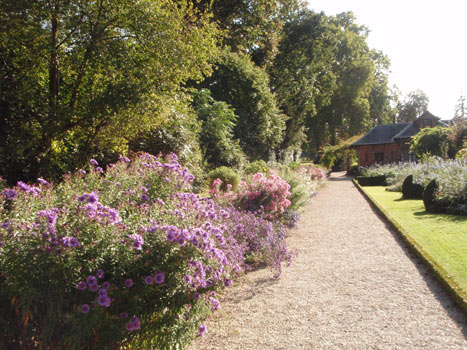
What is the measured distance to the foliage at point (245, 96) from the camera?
15805mm

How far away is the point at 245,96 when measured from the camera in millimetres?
16359

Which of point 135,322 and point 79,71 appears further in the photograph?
point 79,71

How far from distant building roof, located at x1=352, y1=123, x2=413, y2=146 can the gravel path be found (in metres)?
28.4

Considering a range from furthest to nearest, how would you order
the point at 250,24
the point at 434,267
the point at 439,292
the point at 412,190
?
the point at 250,24 < the point at 412,190 < the point at 434,267 < the point at 439,292

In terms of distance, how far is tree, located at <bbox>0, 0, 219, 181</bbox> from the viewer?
7277mm

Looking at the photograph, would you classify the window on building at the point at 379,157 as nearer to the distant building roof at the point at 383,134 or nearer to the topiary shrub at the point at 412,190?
the distant building roof at the point at 383,134

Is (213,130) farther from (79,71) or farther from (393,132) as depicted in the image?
(393,132)

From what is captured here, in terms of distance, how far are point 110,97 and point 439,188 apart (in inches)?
364

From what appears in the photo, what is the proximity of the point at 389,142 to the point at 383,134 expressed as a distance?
115cm

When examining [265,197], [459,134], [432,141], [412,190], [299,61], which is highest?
[299,61]

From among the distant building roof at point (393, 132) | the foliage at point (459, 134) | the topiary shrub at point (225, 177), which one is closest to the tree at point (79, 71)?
the topiary shrub at point (225, 177)

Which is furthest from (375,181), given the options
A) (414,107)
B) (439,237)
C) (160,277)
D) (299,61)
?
(414,107)

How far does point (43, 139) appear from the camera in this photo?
750 cm

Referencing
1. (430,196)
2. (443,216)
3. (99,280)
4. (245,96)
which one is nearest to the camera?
(99,280)
